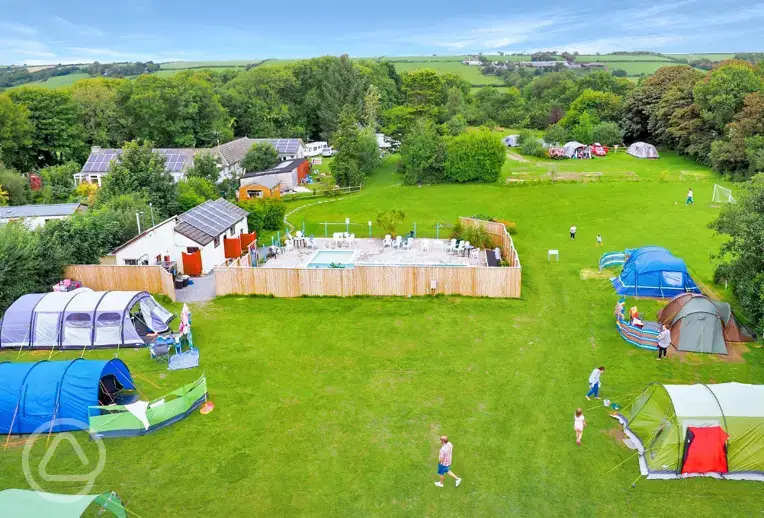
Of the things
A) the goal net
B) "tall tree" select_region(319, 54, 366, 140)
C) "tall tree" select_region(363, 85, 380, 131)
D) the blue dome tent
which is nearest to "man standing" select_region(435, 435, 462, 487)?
the blue dome tent

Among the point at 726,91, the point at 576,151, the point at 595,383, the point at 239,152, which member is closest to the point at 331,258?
the point at 595,383

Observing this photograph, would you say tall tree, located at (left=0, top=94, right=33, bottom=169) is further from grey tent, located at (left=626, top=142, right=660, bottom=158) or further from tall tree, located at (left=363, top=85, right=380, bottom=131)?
grey tent, located at (left=626, top=142, right=660, bottom=158)

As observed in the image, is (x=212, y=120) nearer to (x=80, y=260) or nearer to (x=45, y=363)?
(x=80, y=260)

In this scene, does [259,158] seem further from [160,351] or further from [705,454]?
[705,454]

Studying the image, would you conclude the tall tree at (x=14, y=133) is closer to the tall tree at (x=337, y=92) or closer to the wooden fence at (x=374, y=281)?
the tall tree at (x=337, y=92)

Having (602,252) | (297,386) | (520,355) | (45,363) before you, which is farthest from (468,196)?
(45,363)

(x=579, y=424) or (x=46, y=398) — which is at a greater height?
(x=46, y=398)

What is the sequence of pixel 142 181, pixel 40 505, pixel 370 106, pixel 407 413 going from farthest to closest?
1. pixel 370 106
2. pixel 142 181
3. pixel 407 413
4. pixel 40 505

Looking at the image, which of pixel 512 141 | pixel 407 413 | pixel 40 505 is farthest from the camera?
pixel 512 141
